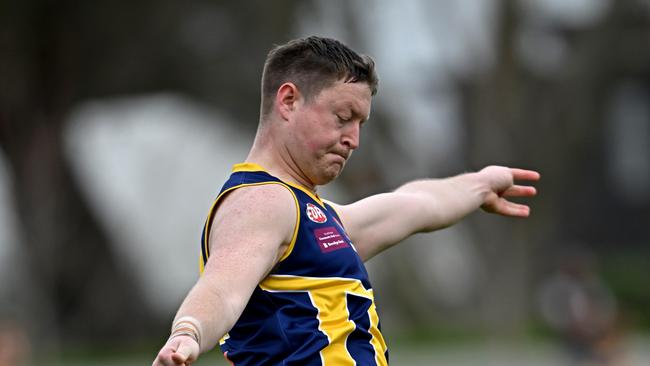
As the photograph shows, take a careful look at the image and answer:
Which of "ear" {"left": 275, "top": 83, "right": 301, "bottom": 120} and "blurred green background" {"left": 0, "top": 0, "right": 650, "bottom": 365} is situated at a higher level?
"ear" {"left": 275, "top": 83, "right": 301, "bottom": 120}

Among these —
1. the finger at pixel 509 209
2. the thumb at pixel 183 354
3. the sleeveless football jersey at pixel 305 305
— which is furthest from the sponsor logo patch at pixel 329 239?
the finger at pixel 509 209

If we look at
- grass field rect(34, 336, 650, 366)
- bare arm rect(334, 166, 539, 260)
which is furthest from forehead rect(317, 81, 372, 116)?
grass field rect(34, 336, 650, 366)

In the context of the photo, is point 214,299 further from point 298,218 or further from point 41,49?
point 41,49

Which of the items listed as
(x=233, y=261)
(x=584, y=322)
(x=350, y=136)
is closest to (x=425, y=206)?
(x=350, y=136)

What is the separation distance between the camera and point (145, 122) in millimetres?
30766

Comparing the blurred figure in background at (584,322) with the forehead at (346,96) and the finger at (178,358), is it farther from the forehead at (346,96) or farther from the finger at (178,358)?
the finger at (178,358)

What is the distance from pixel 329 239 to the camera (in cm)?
436

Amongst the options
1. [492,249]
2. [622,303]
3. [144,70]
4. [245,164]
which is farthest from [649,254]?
[245,164]

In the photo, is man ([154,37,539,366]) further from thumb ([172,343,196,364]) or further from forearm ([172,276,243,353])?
thumb ([172,343,196,364])

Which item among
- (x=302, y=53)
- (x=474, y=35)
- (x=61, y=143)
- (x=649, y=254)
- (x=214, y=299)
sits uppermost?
(x=302, y=53)

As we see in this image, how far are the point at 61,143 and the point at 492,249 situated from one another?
8764 mm

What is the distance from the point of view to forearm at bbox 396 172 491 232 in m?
5.26

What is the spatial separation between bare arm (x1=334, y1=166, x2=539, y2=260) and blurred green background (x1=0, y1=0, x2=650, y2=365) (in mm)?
13801

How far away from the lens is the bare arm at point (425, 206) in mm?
4996
